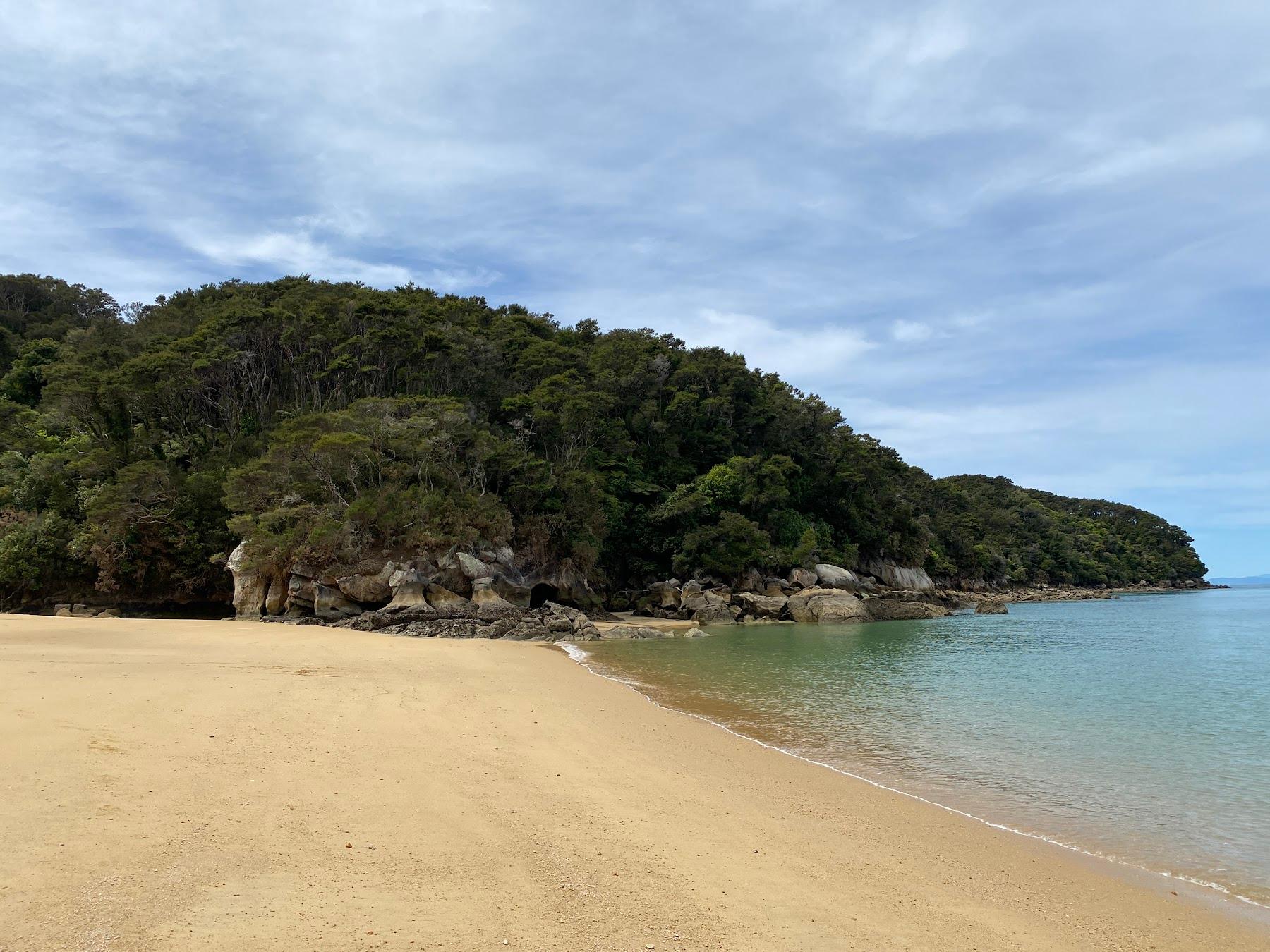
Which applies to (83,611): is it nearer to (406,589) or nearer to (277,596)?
(277,596)

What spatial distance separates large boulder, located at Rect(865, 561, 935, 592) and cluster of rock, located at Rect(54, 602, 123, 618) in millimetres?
47950


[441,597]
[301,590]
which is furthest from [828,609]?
[301,590]

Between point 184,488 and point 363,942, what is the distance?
113ft

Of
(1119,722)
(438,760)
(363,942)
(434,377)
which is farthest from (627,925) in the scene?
(434,377)

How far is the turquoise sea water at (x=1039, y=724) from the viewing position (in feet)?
23.0

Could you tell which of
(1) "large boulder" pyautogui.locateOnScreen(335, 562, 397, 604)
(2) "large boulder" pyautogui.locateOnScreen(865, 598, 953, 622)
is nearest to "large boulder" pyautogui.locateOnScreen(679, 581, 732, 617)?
(2) "large boulder" pyautogui.locateOnScreen(865, 598, 953, 622)

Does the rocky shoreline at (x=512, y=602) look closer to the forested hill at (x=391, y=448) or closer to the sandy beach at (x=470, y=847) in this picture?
the forested hill at (x=391, y=448)

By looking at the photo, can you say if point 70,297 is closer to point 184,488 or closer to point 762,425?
point 184,488

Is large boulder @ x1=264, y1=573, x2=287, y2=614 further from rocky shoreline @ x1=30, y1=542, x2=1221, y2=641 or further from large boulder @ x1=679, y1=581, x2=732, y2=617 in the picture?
large boulder @ x1=679, y1=581, x2=732, y2=617

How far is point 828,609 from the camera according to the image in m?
37.8

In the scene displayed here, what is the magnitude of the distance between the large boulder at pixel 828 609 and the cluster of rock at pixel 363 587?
1563 centimetres

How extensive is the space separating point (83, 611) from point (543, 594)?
1968 centimetres

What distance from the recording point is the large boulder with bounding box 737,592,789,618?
38.2m

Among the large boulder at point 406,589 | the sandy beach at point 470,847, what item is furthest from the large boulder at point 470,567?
the sandy beach at point 470,847
